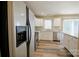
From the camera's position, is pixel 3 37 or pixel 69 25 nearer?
pixel 3 37

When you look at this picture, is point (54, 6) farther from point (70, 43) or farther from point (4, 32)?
point (4, 32)

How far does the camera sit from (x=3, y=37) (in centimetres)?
111

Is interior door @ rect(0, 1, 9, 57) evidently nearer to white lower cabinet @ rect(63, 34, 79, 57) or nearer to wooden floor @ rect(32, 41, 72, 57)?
wooden floor @ rect(32, 41, 72, 57)

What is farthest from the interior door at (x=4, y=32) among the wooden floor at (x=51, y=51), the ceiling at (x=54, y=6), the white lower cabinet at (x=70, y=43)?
the white lower cabinet at (x=70, y=43)

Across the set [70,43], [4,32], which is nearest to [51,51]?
[70,43]

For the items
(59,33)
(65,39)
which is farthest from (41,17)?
(65,39)

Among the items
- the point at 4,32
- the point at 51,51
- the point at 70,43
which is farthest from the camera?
the point at 70,43

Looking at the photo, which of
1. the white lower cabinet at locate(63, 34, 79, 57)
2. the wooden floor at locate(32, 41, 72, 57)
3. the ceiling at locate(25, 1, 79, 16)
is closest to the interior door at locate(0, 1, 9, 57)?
the ceiling at locate(25, 1, 79, 16)

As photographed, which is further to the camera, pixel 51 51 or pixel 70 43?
pixel 70 43

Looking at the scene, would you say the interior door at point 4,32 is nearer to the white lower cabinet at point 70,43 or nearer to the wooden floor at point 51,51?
the wooden floor at point 51,51

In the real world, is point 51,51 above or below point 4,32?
below

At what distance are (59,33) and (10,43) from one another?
2496mm

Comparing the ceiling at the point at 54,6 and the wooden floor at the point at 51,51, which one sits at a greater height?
the ceiling at the point at 54,6

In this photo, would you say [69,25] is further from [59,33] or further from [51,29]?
[51,29]
